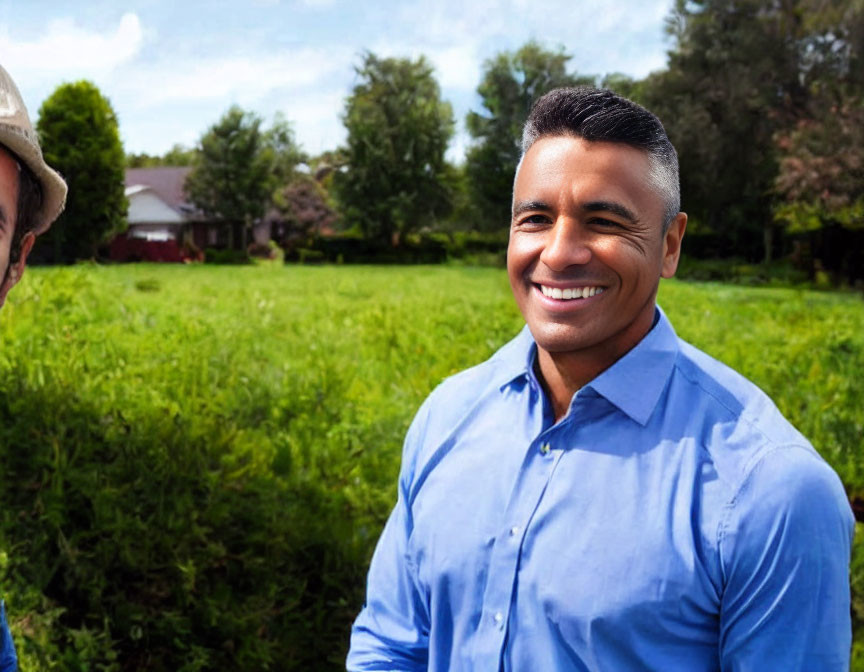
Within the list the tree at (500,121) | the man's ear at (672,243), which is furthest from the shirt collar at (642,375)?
the tree at (500,121)

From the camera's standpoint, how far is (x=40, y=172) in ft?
6.48

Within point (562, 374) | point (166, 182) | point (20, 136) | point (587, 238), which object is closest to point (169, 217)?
point (166, 182)

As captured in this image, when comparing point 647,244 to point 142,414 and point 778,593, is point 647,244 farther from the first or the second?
point 142,414

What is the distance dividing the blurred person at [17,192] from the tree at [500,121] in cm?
3906

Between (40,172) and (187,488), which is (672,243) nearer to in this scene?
(40,172)

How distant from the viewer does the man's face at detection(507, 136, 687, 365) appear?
5.78 feet

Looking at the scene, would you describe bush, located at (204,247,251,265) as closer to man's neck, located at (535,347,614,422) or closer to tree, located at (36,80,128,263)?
tree, located at (36,80,128,263)

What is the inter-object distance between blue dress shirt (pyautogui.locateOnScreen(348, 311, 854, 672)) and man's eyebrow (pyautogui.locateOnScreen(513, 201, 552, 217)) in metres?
0.32

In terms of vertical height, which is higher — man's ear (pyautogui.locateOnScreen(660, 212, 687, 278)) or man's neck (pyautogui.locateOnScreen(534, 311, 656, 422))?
man's ear (pyautogui.locateOnScreen(660, 212, 687, 278))

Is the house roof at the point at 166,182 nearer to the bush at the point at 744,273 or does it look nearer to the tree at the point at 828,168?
the bush at the point at 744,273

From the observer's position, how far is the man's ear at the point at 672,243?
1.89 metres

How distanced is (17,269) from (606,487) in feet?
4.44

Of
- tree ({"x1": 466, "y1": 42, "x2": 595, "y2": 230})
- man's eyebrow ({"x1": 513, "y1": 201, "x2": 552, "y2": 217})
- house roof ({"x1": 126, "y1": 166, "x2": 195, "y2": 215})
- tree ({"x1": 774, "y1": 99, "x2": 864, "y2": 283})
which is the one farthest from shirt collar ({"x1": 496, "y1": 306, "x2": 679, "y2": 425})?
house roof ({"x1": 126, "y1": 166, "x2": 195, "y2": 215})

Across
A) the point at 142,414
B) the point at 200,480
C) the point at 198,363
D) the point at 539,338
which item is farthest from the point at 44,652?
the point at 539,338
